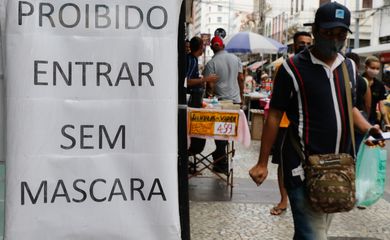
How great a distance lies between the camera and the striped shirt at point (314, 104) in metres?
3.02

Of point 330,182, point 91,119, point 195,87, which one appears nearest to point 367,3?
point 195,87

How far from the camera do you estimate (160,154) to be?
2.78m

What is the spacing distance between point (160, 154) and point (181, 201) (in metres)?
0.40

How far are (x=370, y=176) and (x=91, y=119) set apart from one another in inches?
68.0

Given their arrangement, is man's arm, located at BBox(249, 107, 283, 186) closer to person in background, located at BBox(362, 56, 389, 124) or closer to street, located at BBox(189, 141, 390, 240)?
street, located at BBox(189, 141, 390, 240)

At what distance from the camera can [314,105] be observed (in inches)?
119

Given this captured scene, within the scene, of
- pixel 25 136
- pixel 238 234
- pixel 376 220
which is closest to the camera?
pixel 25 136

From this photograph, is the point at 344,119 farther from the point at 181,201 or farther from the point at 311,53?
the point at 181,201

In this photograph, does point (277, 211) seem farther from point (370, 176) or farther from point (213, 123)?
point (370, 176)

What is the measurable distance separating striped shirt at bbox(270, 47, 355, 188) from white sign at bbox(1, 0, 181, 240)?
2.33 feet

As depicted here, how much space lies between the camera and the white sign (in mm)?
2658

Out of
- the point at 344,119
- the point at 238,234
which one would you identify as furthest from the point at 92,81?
the point at 238,234

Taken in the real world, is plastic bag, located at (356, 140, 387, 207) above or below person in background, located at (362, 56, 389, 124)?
below

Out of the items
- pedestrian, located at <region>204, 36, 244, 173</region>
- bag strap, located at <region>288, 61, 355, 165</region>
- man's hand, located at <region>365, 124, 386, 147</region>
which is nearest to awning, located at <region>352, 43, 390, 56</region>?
pedestrian, located at <region>204, 36, 244, 173</region>
